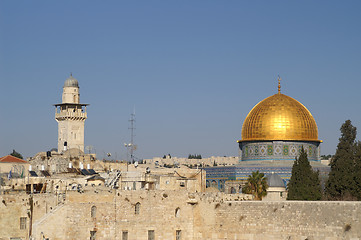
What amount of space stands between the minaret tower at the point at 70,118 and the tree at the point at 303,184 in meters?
22.0

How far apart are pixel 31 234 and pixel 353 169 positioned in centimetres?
1581

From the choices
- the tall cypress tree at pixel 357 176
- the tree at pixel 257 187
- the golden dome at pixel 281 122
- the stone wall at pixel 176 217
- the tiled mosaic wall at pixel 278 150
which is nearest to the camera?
the stone wall at pixel 176 217

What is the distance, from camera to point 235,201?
118 feet

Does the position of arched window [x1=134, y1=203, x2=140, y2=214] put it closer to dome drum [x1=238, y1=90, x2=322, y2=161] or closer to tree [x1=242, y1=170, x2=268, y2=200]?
tree [x1=242, y1=170, x2=268, y2=200]

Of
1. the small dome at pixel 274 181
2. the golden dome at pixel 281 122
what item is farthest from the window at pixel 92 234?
the golden dome at pixel 281 122

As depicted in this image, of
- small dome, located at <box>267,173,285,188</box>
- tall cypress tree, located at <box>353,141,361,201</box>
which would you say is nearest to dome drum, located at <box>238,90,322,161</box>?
small dome, located at <box>267,173,285,188</box>

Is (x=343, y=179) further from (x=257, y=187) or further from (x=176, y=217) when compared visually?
(x=176, y=217)

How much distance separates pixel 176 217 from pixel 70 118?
24476 mm

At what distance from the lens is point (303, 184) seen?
133 ft

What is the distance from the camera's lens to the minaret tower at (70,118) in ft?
194

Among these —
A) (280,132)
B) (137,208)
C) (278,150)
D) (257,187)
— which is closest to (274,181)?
(257,187)

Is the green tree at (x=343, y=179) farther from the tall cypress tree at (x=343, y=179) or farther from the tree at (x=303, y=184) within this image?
the tree at (x=303, y=184)

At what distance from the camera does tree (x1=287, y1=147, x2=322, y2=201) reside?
131 feet

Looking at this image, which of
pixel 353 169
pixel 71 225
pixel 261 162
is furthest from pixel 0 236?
pixel 261 162
